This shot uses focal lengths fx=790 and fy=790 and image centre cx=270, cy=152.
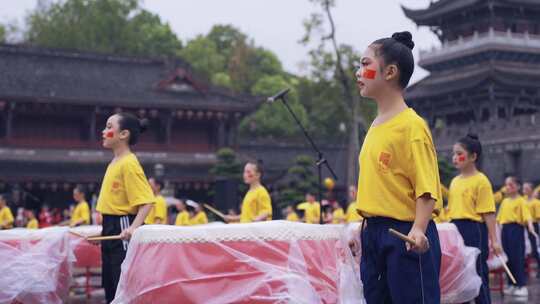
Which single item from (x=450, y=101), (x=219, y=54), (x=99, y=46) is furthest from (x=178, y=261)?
(x=219, y=54)

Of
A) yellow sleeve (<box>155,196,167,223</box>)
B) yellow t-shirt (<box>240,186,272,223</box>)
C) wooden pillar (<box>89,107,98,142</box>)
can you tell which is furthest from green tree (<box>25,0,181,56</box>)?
yellow t-shirt (<box>240,186,272,223</box>)

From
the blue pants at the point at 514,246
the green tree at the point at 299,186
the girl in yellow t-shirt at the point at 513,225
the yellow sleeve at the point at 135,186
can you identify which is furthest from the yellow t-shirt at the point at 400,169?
the green tree at the point at 299,186

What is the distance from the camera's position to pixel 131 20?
149 feet

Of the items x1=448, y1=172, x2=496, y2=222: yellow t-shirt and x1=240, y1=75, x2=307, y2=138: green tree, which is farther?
x1=240, y1=75, x2=307, y2=138: green tree

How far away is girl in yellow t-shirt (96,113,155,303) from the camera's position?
240 inches

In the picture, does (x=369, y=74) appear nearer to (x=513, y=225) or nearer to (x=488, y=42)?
(x=513, y=225)

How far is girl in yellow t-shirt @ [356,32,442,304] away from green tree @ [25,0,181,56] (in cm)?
3887

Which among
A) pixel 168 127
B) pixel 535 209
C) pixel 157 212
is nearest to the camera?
pixel 157 212

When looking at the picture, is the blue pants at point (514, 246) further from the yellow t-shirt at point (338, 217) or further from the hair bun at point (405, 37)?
the hair bun at point (405, 37)

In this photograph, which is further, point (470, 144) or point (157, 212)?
point (157, 212)

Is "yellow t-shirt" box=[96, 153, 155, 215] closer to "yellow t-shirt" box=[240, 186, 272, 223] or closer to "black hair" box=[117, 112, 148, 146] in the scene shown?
"black hair" box=[117, 112, 148, 146]

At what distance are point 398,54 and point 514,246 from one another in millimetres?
7563

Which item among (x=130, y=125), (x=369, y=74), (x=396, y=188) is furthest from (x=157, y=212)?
(x=396, y=188)

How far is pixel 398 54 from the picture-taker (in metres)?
3.97
